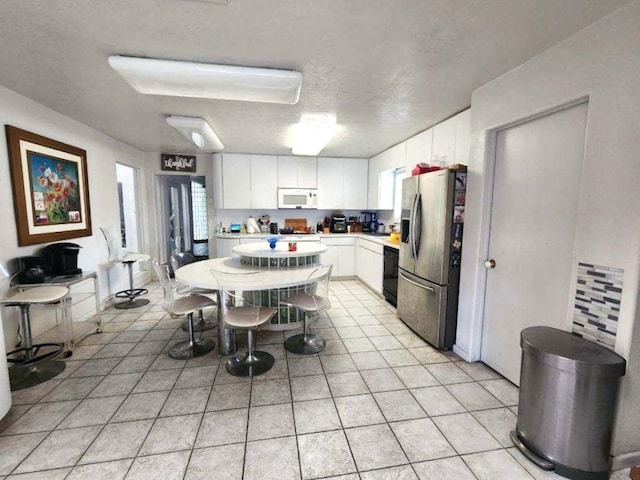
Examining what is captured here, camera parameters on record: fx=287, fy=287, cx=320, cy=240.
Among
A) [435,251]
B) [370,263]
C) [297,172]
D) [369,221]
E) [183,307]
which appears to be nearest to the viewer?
[183,307]

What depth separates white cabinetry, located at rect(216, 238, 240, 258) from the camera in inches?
204

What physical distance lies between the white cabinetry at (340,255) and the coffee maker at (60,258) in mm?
3588

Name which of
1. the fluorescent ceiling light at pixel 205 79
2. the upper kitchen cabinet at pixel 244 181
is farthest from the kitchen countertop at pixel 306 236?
the fluorescent ceiling light at pixel 205 79

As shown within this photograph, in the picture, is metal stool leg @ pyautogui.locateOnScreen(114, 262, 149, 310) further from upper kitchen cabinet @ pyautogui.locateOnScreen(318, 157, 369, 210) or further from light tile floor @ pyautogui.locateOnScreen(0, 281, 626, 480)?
upper kitchen cabinet @ pyautogui.locateOnScreen(318, 157, 369, 210)

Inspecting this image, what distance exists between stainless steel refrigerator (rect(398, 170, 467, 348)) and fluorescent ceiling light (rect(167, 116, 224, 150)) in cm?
247

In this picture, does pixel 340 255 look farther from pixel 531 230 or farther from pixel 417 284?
pixel 531 230

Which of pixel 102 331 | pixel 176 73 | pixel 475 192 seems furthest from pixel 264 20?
pixel 102 331

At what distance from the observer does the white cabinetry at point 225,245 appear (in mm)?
5172

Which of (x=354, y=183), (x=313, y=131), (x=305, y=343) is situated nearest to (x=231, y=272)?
(x=305, y=343)

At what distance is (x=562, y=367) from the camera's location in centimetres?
146

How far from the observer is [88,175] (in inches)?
144

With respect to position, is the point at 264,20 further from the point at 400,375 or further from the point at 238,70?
the point at 400,375

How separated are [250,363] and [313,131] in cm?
277

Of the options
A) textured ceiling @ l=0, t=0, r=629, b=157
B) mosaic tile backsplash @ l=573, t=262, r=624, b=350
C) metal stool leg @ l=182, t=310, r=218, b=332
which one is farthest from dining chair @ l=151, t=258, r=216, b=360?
mosaic tile backsplash @ l=573, t=262, r=624, b=350
